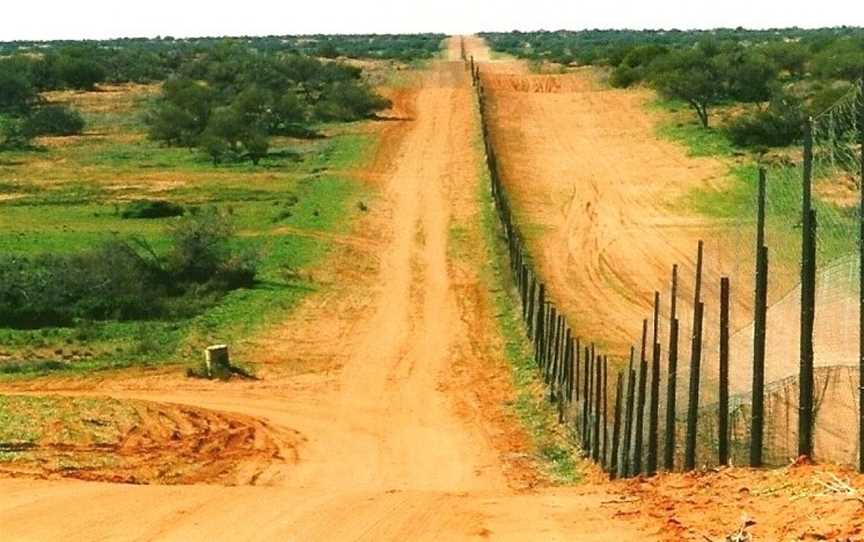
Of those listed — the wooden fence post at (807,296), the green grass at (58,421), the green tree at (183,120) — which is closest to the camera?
the wooden fence post at (807,296)

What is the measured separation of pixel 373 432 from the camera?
19.0 meters

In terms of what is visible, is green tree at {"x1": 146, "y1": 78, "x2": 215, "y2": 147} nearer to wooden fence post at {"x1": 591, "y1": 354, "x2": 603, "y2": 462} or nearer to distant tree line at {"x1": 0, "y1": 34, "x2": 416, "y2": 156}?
distant tree line at {"x1": 0, "y1": 34, "x2": 416, "y2": 156}

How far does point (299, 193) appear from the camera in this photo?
4356cm

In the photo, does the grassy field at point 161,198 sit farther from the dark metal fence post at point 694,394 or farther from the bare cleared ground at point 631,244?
the dark metal fence post at point 694,394

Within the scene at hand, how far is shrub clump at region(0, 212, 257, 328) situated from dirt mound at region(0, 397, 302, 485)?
8024mm

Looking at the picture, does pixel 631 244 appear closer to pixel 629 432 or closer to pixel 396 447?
pixel 396 447

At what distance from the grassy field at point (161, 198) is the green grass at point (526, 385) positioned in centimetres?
467

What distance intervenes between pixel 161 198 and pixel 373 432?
25.7 metres

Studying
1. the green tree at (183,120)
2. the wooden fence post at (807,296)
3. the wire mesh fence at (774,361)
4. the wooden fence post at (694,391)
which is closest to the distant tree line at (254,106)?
the green tree at (183,120)

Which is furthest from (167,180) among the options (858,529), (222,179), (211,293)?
(858,529)

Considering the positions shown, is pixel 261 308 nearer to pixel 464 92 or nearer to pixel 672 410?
pixel 672 410

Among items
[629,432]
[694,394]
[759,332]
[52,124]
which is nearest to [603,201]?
[629,432]

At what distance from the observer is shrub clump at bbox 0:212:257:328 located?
26672mm

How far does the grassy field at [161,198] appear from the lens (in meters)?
24.8
